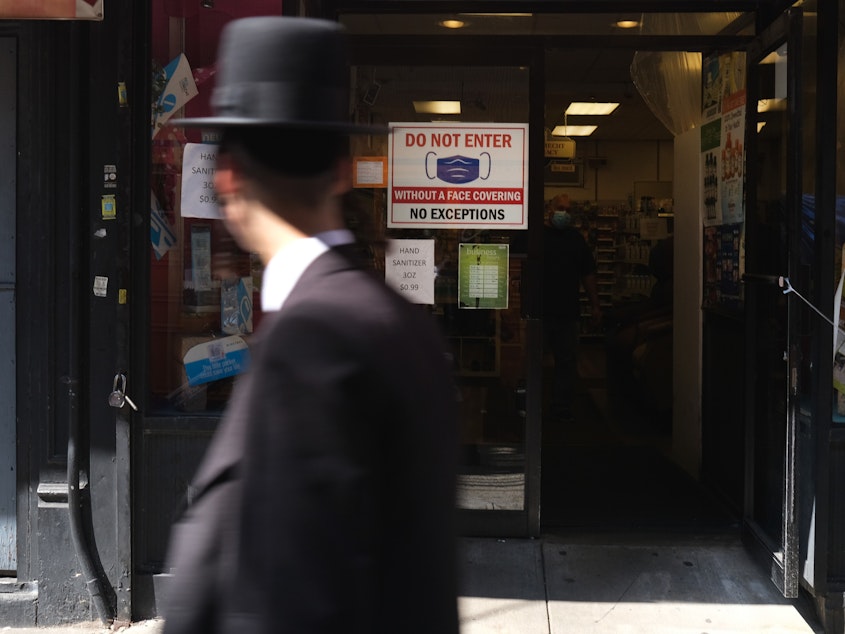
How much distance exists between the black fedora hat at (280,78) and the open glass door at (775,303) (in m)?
3.06

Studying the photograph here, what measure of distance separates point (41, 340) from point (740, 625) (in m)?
3.44

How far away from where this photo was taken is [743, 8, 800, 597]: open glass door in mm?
4078

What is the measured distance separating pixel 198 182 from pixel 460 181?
133cm

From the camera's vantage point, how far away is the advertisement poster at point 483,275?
15.9ft

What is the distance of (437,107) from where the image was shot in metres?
4.82

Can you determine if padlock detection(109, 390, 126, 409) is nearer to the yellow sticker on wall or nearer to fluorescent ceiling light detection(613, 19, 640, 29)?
the yellow sticker on wall

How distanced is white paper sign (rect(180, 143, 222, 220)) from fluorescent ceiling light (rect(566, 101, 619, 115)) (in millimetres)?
6918

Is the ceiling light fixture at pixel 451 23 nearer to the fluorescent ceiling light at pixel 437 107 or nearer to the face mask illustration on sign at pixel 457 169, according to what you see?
the fluorescent ceiling light at pixel 437 107

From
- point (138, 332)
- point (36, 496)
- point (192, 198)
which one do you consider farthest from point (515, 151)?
point (36, 496)

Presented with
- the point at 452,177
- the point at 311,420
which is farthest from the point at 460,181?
the point at 311,420

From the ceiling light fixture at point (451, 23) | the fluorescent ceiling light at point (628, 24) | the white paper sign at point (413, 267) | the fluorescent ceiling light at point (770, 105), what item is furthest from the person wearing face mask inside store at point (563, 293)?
the fluorescent ceiling light at point (770, 105)

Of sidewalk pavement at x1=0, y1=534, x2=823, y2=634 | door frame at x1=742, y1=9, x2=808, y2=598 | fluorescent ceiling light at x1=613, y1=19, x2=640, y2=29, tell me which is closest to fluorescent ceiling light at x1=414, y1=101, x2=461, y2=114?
fluorescent ceiling light at x1=613, y1=19, x2=640, y2=29

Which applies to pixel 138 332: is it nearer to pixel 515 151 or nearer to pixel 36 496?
pixel 36 496

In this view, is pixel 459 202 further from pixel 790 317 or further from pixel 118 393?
pixel 118 393
